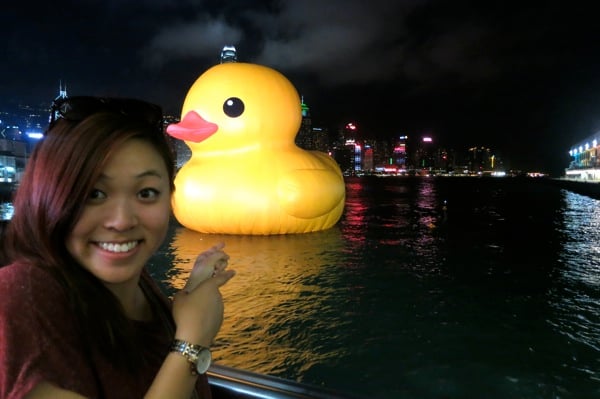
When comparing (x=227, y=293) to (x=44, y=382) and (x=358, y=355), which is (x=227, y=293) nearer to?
(x=358, y=355)

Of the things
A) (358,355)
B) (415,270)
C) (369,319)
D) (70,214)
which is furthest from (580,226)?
(70,214)

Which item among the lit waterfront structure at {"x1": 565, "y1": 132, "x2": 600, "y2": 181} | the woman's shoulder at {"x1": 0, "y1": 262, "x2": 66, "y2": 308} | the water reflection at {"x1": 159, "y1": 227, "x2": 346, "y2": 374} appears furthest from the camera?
the lit waterfront structure at {"x1": 565, "y1": 132, "x2": 600, "y2": 181}

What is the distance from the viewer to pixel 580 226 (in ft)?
41.5

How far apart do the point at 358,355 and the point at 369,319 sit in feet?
2.90

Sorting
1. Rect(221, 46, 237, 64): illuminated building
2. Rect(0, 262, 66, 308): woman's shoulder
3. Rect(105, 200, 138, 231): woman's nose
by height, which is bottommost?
Rect(0, 262, 66, 308): woman's shoulder

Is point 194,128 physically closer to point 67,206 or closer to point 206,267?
point 206,267

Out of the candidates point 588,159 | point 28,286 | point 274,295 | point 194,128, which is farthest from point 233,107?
A: point 588,159

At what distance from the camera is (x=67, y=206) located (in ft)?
3.13

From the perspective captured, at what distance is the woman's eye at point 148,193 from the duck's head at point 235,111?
26.5 ft

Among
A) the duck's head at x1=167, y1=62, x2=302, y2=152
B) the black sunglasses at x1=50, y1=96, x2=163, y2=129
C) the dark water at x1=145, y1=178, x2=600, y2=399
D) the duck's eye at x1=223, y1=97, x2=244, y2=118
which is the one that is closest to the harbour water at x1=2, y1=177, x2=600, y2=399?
the dark water at x1=145, y1=178, x2=600, y2=399

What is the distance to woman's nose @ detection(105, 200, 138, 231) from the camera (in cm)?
102

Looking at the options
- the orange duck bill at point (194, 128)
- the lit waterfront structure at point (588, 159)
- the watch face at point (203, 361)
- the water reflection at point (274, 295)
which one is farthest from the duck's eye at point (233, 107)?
the lit waterfront structure at point (588, 159)

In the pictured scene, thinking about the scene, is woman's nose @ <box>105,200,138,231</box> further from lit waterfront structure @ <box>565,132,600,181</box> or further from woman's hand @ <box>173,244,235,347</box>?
lit waterfront structure @ <box>565,132,600,181</box>

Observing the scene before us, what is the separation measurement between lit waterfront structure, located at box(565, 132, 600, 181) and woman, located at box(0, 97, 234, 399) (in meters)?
58.0
